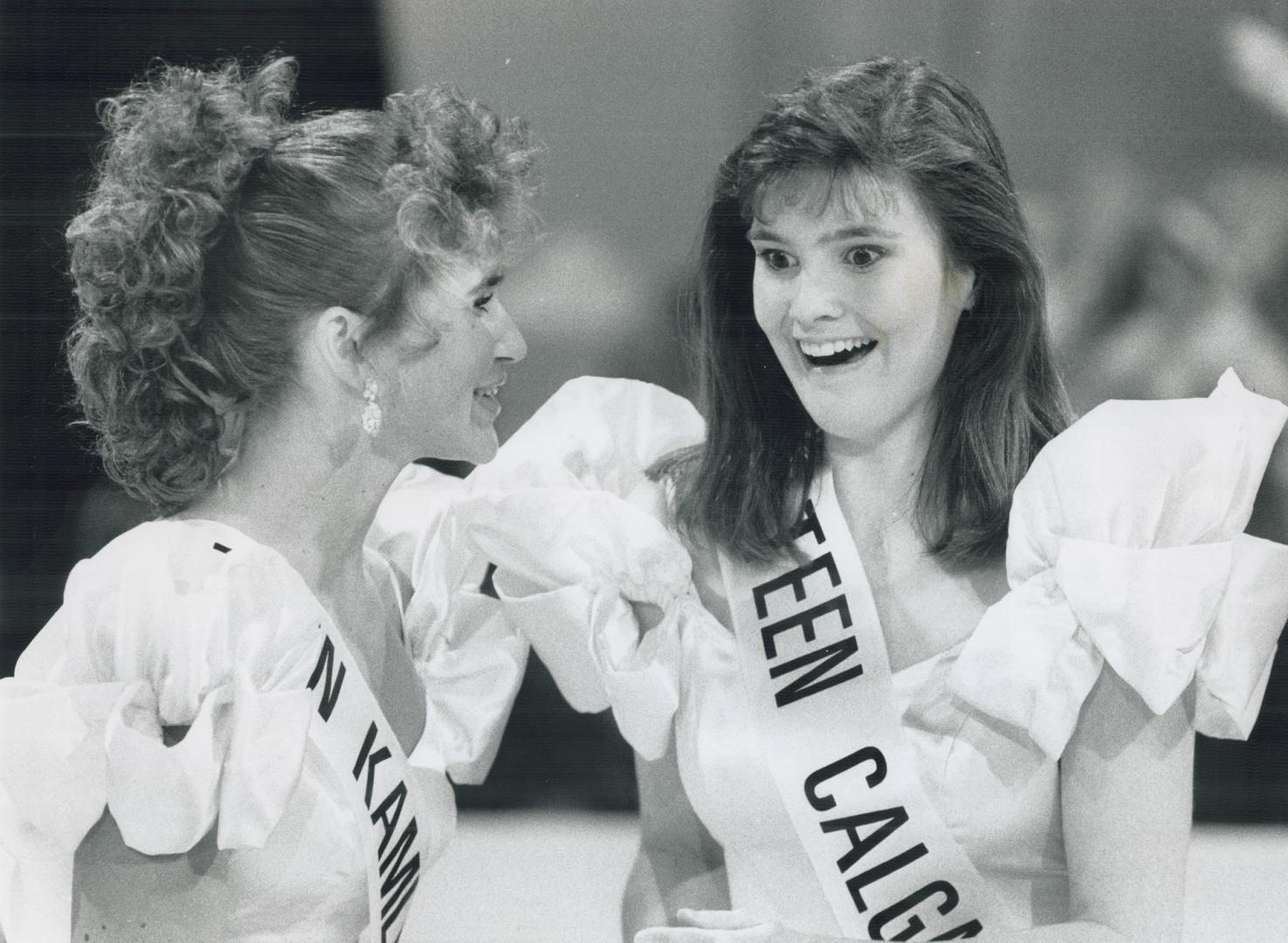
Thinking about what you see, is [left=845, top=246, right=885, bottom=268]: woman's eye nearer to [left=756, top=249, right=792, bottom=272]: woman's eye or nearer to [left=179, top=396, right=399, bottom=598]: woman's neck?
[left=756, top=249, right=792, bottom=272]: woman's eye

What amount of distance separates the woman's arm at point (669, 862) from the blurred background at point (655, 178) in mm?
26

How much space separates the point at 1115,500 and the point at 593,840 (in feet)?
1.76

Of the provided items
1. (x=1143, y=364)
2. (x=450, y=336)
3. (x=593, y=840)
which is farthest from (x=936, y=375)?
(x=593, y=840)

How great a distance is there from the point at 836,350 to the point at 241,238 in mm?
453

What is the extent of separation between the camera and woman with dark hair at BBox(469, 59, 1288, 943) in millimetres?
1062

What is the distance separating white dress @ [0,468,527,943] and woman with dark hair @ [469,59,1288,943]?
201 mm

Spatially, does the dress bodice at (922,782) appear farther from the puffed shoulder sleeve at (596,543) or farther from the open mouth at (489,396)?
the open mouth at (489,396)

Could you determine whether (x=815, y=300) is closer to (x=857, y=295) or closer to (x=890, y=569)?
(x=857, y=295)

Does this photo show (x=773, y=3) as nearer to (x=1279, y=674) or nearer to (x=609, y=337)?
(x=609, y=337)

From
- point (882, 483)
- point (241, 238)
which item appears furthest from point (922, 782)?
point (241, 238)

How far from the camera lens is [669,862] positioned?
1257 mm

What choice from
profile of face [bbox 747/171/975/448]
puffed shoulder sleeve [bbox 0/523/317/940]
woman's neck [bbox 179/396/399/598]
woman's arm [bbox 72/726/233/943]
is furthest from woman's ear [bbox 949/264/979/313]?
woman's arm [bbox 72/726/233/943]

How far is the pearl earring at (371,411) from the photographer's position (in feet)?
3.81

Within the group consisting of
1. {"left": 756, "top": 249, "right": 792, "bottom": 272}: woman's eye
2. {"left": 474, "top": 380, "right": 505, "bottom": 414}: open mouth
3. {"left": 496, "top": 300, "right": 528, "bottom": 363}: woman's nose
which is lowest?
{"left": 474, "top": 380, "right": 505, "bottom": 414}: open mouth
